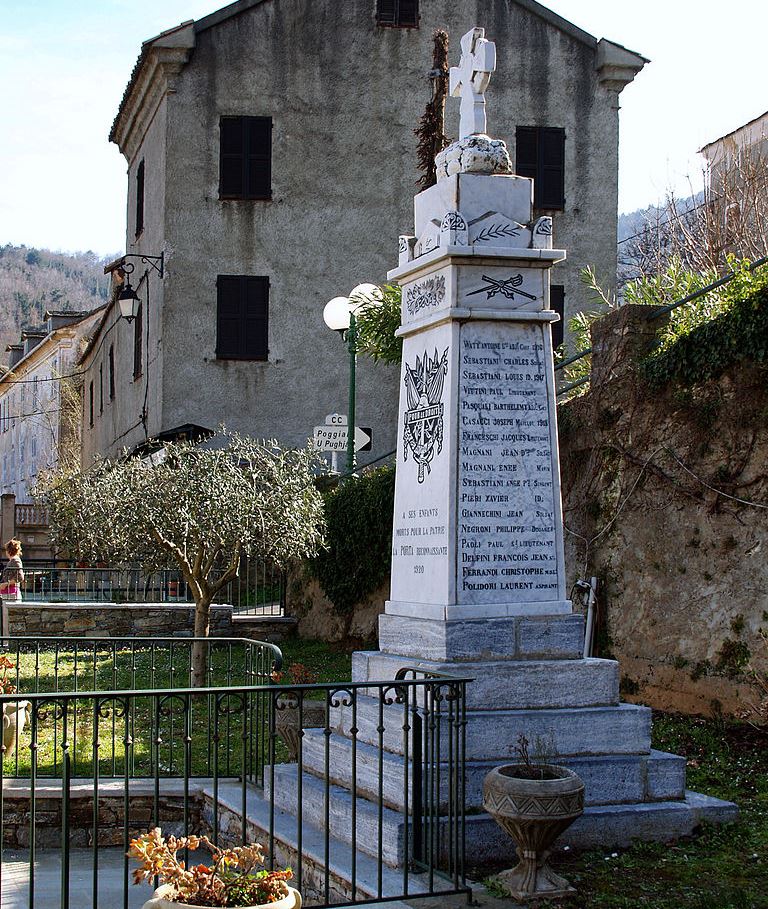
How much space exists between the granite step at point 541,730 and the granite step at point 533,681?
0.06 m

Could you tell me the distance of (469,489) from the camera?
7.46 m

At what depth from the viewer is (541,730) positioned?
23.4ft

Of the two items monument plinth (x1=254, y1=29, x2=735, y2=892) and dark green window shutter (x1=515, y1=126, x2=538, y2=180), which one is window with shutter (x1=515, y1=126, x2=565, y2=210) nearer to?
dark green window shutter (x1=515, y1=126, x2=538, y2=180)

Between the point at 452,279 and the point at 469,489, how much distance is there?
1321mm

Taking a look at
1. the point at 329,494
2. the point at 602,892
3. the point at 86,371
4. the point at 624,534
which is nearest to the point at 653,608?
the point at 624,534

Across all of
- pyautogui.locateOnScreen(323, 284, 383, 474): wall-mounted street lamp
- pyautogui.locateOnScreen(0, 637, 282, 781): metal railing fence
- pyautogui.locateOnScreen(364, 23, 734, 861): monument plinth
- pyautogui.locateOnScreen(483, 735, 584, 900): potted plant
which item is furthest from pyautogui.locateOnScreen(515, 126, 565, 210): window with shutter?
pyautogui.locateOnScreen(483, 735, 584, 900): potted plant

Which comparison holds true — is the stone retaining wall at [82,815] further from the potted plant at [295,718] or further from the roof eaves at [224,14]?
the roof eaves at [224,14]

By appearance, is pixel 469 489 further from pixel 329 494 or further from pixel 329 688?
pixel 329 494

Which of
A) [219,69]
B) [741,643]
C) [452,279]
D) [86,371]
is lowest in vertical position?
[741,643]

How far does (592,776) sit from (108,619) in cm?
Result: 1227

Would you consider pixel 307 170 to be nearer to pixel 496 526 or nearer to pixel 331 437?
pixel 331 437

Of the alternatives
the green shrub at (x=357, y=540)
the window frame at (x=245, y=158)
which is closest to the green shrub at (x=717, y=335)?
the green shrub at (x=357, y=540)

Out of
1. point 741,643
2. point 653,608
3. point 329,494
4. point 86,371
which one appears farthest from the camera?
point 86,371

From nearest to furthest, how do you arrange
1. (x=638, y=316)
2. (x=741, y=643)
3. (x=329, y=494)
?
(x=741, y=643)
(x=638, y=316)
(x=329, y=494)
